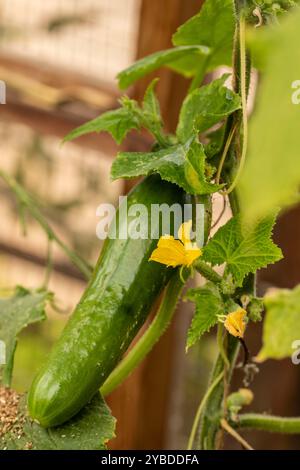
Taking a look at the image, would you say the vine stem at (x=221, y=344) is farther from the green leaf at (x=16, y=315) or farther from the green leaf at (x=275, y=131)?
the green leaf at (x=275, y=131)

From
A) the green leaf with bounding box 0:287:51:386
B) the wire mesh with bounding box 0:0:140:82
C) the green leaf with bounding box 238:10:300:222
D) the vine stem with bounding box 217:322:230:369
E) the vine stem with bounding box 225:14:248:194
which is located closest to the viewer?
the green leaf with bounding box 238:10:300:222


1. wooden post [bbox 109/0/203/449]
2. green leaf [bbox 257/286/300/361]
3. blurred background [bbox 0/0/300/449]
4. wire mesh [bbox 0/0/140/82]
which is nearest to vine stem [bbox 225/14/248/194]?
green leaf [bbox 257/286/300/361]

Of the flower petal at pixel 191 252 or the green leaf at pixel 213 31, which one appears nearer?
the flower petal at pixel 191 252

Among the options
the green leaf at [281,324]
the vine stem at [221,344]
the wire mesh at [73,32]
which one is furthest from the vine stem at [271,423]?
the wire mesh at [73,32]

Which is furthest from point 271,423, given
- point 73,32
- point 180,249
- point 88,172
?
point 73,32

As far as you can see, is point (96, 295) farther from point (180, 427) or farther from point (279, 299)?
point (180, 427)

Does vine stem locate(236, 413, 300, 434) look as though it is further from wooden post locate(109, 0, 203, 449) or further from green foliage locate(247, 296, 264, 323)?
wooden post locate(109, 0, 203, 449)
